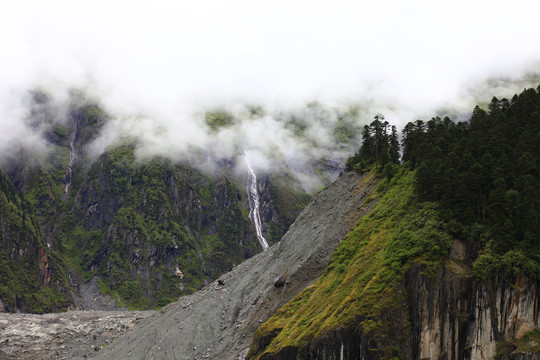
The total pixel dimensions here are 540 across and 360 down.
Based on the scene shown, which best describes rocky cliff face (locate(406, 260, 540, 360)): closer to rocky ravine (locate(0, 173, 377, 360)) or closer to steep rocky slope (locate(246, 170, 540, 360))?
steep rocky slope (locate(246, 170, 540, 360))

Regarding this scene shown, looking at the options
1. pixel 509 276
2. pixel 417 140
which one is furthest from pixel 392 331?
pixel 417 140

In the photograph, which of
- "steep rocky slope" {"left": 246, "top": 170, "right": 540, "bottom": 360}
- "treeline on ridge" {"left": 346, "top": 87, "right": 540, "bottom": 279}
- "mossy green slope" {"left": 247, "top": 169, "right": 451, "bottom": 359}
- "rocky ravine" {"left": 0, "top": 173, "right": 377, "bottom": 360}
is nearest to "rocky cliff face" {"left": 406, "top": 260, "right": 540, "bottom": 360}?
"steep rocky slope" {"left": 246, "top": 170, "right": 540, "bottom": 360}

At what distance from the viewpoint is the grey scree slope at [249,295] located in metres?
103

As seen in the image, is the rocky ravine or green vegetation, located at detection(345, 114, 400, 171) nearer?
the rocky ravine

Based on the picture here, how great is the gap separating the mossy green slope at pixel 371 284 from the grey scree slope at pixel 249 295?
905 cm

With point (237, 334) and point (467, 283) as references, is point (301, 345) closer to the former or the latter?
point (467, 283)

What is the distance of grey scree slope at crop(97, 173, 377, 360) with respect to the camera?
10325 cm

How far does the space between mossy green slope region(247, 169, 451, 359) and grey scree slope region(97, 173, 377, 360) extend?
905 centimetres

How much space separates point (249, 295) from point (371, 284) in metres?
54.2

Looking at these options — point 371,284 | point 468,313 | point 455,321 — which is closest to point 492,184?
point 468,313

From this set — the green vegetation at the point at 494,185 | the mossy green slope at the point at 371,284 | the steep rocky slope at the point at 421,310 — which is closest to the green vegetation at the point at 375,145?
the green vegetation at the point at 494,185

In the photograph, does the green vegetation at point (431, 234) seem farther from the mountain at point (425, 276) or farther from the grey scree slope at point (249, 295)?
the grey scree slope at point (249, 295)

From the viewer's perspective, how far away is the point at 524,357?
5794cm

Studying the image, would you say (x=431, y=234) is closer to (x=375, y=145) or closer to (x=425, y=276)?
(x=425, y=276)
